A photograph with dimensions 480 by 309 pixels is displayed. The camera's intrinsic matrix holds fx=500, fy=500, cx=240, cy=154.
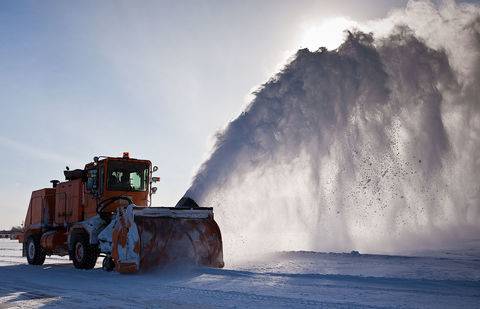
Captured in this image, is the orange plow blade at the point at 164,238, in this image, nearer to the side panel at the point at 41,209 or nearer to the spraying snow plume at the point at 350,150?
the spraying snow plume at the point at 350,150

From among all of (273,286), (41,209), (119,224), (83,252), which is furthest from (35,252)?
(273,286)

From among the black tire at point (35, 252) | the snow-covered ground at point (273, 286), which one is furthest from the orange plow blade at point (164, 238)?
the black tire at point (35, 252)

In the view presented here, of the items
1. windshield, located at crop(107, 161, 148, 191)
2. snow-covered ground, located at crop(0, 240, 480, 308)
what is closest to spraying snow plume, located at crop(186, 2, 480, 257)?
windshield, located at crop(107, 161, 148, 191)

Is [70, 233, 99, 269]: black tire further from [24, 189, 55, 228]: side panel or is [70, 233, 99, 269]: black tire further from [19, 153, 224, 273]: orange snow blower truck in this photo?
[24, 189, 55, 228]: side panel

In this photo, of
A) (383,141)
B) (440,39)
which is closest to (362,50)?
(383,141)

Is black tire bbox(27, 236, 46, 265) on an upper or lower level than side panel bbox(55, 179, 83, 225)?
lower

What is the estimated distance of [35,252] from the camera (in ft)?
51.8

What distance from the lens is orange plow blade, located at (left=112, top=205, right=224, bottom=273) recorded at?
11094 millimetres

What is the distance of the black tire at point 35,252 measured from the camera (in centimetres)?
1569

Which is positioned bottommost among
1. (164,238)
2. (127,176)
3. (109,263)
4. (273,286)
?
(273,286)

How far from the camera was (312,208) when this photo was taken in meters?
18.3

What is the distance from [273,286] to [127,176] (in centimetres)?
662

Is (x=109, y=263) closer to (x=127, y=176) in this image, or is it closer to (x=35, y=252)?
(x=127, y=176)

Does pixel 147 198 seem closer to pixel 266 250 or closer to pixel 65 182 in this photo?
pixel 65 182
